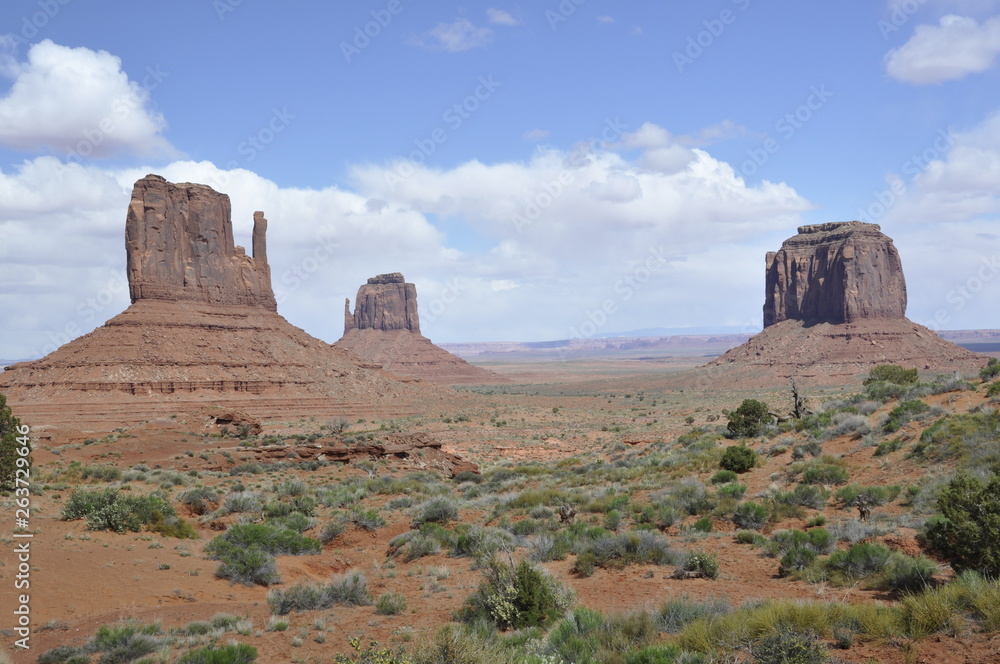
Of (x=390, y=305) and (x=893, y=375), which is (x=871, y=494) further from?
(x=390, y=305)

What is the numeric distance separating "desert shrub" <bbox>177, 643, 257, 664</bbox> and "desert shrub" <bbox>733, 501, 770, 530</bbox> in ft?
30.9

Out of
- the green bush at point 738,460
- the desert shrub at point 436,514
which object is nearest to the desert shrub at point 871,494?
the green bush at point 738,460

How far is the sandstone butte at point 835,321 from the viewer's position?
9688cm

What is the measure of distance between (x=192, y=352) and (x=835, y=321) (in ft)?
319

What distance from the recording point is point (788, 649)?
6277 millimetres

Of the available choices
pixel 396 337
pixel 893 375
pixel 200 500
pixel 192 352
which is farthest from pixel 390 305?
pixel 200 500

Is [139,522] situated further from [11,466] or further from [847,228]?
[847,228]

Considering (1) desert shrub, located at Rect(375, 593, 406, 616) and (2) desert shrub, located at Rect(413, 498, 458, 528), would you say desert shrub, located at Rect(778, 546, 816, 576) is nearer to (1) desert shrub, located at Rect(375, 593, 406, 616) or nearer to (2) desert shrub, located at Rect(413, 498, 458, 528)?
(1) desert shrub, located at Rect(375, 593, 406, 616)

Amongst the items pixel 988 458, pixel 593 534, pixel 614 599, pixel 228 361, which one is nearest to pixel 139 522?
pixel 593 534

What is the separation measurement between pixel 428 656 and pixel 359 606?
4.30 m

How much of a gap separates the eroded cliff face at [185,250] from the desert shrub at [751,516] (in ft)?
228

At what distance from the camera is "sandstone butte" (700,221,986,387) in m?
96.9

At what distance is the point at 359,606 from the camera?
403 inches

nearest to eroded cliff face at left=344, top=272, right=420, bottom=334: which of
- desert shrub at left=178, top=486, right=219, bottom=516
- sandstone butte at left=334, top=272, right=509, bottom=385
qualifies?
sandstone butte at left=334, top=272, right=509, bottom=385
